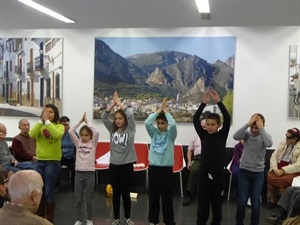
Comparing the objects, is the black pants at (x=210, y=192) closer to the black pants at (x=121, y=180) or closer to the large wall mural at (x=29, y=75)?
the black pants at (x=121, y=180)

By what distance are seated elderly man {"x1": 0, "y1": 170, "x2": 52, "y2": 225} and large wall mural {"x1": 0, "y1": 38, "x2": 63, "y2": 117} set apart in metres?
4.76

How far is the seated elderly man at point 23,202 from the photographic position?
1928 millimetres

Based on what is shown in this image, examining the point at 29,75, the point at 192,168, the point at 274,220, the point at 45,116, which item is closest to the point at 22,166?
the point at 45,116

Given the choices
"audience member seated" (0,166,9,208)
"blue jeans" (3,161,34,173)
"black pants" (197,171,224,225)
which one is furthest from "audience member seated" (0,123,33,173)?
"black pants" (197,171,224,225)

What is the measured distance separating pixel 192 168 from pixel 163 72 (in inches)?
69.4

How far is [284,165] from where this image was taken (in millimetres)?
5562

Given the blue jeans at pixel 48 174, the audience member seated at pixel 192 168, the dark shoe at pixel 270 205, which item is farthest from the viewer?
the audience member seated at pixel 192 168

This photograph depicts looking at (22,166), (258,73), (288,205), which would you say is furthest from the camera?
(258,73)

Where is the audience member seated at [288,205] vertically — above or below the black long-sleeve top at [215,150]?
below

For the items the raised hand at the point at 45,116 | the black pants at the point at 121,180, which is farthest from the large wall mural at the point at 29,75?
the black pants at the point at 121,180

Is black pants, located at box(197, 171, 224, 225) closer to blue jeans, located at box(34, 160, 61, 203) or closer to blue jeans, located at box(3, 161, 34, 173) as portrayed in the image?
blue jeans, located at box(34, 160, 61, 203)

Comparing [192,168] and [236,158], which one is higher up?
[236,158]

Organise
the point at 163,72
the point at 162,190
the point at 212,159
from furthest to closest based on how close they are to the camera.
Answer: the point at 163,72 < the point at 162,190 < the point at 212,159

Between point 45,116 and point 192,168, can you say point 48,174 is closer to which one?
point 45,116
